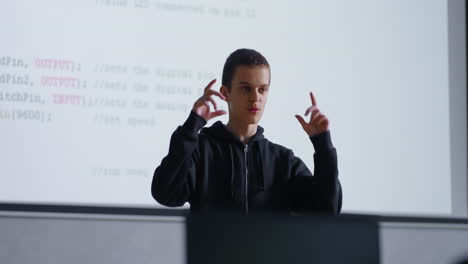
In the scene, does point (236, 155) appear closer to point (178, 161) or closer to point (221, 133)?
point (221, 133)

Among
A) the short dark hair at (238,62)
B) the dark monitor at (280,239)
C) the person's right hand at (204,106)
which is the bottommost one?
the dark monitor at (280,239)

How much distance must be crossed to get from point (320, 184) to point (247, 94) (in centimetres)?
37

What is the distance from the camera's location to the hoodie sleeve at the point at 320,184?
153 cm

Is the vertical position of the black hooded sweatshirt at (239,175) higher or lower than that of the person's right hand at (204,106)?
lower

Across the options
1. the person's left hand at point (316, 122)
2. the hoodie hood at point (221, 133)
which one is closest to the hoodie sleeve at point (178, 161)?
the hoodie hood at point (221, 133)

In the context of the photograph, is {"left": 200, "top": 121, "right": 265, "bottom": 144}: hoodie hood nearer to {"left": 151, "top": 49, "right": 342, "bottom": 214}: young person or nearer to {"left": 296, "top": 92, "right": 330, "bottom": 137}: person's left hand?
{"left": 151, "top": 49, "right": 342, "bottom": 214}: young person

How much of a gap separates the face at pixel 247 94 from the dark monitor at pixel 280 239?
129 cm

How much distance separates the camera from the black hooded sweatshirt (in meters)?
1.53

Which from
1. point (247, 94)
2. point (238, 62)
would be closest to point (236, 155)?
point (247, 94)

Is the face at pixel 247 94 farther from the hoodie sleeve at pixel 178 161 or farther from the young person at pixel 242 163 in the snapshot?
the hoodie sleeve at pixel 178 161

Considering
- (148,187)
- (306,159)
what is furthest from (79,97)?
(306,159)

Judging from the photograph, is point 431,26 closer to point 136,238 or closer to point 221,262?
point 136,238

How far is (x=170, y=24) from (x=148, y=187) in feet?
1.99

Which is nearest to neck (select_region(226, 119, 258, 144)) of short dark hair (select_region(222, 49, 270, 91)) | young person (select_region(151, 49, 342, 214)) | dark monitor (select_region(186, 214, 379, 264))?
young person (select_region(151, 49, 342, 214))
